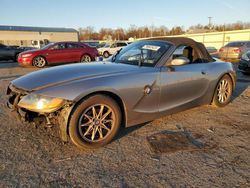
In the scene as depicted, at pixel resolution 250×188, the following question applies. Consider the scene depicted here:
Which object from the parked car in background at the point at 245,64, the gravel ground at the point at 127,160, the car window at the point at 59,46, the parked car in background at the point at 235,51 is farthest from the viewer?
the parked car in background at the point at 235,51

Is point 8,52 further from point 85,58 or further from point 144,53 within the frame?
point 144,53

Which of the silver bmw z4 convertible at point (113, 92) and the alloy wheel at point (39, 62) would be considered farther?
the alloy wheel at point (39, 62)

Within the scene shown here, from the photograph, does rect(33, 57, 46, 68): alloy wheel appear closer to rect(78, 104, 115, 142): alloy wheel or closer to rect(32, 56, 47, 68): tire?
rect(32, 56, 47, 68): tire

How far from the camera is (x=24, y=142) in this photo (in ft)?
10.3

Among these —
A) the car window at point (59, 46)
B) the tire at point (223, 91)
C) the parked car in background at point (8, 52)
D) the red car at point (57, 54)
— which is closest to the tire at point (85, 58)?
the red car at point (57, 54)

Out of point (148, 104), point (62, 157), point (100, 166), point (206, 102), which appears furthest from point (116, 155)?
point (206, 102)

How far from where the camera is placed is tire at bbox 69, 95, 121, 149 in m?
2.83

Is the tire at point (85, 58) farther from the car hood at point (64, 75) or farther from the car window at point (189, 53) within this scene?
the car hood at point (64, 75)

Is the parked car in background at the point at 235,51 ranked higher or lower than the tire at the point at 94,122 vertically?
higher

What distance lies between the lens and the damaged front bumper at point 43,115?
9.00 feet

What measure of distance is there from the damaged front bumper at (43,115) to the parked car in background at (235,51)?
598 inches

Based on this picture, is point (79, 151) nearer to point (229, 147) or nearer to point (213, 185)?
point (213, 185)

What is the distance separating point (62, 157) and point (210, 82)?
3006 mm

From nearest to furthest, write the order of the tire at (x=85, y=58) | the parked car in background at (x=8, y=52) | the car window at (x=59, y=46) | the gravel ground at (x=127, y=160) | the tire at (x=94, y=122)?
the gravel ground at (x=127, y=160)
the tire at (x=94, y=122)
the car window at (x=59, y=46)
the tire at (x=85, y=58)
the parked car in background at (x=8, y=52)
